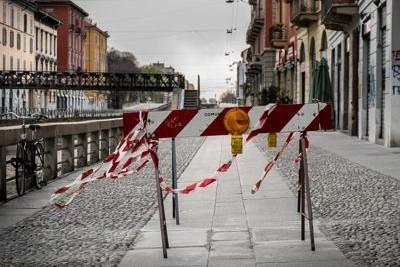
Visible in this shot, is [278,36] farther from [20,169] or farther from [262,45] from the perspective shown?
[20,169]

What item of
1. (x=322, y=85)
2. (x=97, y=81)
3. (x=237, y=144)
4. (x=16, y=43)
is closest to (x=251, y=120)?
(x=237, y=144)

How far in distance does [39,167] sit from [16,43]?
66496mm

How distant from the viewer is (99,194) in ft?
34.1

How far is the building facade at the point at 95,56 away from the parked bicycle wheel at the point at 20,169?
353 ft

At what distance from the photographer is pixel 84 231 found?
7324 millimetres

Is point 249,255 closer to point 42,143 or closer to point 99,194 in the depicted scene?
point 99,194

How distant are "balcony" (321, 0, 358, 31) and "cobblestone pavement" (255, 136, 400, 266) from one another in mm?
12453

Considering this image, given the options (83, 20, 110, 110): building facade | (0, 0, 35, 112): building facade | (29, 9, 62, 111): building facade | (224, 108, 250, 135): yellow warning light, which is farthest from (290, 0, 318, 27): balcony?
(83, 20, 110, 110): building facade

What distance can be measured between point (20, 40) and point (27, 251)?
239 ft

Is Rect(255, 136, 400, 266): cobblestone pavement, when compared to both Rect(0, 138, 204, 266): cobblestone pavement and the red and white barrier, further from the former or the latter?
Rect(0, 138, 204, 266): cobblestone pavement

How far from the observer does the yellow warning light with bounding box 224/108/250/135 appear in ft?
21.0

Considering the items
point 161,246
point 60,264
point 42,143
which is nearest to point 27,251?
point 60,264

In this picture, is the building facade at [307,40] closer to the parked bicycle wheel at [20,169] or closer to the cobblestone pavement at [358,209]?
the cobblestone pavement at [358,209]

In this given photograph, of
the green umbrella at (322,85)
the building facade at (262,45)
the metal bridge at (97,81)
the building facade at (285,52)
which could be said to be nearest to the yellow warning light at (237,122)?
the green umbrella at (322,85)
